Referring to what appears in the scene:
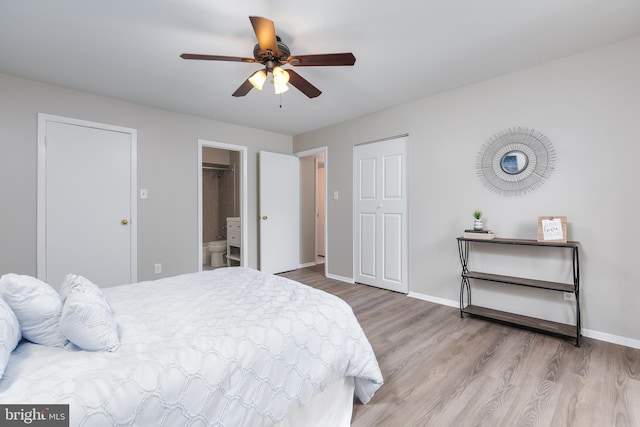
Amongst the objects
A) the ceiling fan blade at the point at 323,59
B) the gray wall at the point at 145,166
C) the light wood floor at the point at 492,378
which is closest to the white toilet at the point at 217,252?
the gray wall at the point at 145,166

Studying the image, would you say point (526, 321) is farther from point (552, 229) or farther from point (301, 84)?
point (301, 84)

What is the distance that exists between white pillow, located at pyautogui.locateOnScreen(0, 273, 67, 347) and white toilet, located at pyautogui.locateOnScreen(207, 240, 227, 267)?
4313 mm

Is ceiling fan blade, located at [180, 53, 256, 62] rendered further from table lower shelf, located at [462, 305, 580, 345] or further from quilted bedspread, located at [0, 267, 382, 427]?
table lower shelf, located at [462, 305, 580, 345]

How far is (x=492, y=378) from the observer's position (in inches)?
72.3

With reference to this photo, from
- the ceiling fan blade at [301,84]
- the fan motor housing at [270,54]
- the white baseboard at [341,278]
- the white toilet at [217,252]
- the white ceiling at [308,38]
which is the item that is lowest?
the white baseboard at [341,278]

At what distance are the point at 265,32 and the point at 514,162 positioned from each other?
8.26ft

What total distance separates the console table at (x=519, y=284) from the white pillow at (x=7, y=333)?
A: 3.08 m

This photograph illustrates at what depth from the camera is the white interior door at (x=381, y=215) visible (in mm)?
3568

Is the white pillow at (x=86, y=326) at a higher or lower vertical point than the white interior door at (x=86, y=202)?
lower

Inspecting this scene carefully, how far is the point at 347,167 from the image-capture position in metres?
4.16

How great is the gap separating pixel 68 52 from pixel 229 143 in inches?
81.6

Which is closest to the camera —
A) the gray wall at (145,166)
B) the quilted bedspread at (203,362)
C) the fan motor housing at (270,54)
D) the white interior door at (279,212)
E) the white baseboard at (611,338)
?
the quilted bedspread at (203,362)

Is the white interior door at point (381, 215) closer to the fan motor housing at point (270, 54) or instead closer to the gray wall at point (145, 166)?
the gray wall at point (145, 166)

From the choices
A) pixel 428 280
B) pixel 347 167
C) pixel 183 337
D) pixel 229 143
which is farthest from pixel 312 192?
pixel 183 337
